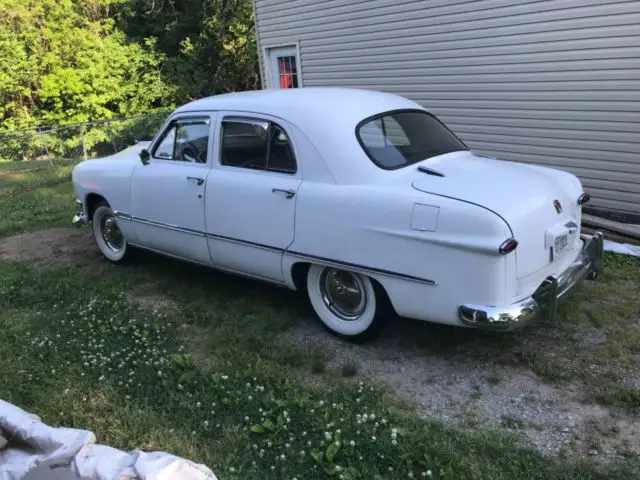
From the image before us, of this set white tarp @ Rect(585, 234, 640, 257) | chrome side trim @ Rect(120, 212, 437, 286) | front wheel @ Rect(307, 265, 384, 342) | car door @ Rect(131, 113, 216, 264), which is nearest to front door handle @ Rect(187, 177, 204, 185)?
car door @ Rect(131, 113, 216, 264)

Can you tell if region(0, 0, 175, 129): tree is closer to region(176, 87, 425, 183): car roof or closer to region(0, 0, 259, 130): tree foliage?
region(0, 0, 259, 130): tree foliage

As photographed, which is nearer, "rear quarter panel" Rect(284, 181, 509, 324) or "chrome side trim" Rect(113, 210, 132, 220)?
"rear quarter panel" Rect(284, 181, 509, 324)

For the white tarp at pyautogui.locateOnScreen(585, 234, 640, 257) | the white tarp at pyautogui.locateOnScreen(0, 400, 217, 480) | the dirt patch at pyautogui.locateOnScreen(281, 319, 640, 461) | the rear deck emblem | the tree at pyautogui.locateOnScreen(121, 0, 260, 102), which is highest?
the tree at pyautogui.locateOnScreen(121, 0, 260, 102)

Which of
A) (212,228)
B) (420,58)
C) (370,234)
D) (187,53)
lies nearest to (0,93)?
(187,53)

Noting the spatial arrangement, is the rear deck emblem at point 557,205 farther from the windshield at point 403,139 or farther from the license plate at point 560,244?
the windshield at point 403,139

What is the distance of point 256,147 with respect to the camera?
15.3 feet

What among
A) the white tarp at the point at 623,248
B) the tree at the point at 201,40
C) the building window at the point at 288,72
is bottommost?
the white tarp at the point at 623,248

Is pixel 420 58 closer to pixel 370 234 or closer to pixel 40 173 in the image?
pixel 370 234

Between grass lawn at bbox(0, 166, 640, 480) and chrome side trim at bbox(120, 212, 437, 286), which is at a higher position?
chrome side trim at bbox(120, 212, 437, 286)

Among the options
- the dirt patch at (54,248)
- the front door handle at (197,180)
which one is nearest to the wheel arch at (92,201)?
the dirt patch at (54,248)

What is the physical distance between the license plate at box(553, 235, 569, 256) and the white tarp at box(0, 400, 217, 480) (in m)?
2.50

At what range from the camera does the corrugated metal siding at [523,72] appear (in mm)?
6930

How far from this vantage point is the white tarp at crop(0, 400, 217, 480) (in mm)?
2510

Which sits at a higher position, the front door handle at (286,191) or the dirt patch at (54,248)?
the front door handle at (286,191)
